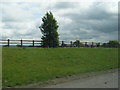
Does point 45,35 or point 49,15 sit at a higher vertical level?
point 49,15

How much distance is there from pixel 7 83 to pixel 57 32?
160 ft

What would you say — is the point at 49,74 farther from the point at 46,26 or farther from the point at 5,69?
the point at 46,26

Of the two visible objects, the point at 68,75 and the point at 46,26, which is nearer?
the point at 68,75

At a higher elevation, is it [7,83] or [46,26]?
[46,26]

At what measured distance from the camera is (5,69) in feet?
46.7

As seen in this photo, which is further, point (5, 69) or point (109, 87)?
A: point (5, 69)

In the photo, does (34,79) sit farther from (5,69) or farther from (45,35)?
(45,35)

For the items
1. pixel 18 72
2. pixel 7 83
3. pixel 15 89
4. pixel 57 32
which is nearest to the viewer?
pixel 15 89

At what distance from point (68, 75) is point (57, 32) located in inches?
1777

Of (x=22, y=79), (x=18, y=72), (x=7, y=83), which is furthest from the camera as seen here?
(x=18, y=72)

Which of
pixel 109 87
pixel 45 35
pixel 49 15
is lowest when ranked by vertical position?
pixel 109 87

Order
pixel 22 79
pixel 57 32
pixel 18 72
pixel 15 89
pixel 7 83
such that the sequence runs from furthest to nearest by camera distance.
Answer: pixel 57 32 → pixel 18 72 → pixel 22 79 → pixel 7 83 → pixel 15 89

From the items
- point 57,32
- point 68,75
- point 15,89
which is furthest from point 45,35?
point 15,89

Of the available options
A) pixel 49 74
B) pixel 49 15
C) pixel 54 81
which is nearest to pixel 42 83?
pixel 54 81
